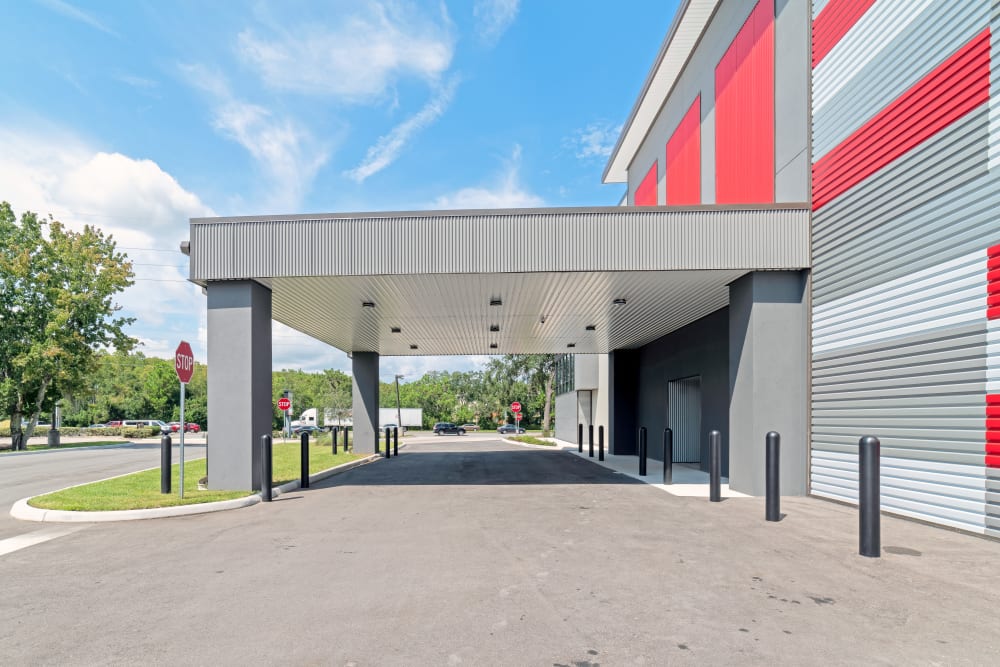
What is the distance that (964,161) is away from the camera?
7.97m

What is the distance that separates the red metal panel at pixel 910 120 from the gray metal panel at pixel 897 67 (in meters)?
0.15

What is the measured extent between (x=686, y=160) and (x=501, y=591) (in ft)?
55.9

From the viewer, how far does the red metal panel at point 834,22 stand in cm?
1018

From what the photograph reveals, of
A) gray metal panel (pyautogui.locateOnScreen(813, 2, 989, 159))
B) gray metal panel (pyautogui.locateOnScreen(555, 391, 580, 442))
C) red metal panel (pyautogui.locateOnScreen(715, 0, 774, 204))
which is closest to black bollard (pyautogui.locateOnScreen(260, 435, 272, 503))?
red metal panel (pyautogui.locateOnScreen(715, 0, 774, 204))

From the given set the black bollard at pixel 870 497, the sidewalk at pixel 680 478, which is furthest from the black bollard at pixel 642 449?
the black bollard at pixel 870 497

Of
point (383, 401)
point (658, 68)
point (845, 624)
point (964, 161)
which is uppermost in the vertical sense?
point (658, 68)

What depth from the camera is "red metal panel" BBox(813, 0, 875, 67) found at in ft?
33.4

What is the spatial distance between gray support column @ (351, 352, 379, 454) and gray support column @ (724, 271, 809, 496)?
16473 millimetres

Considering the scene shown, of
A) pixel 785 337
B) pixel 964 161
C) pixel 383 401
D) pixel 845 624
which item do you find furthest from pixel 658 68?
pixel 383 401

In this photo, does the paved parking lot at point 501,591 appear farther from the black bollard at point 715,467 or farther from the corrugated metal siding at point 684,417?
the corrugated metal siding at point 684,417

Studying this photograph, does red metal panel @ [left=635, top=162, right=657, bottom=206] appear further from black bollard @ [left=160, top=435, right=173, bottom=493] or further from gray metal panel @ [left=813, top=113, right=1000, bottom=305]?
black bollard @ [left=160, top=435, right=173, bottom=493]

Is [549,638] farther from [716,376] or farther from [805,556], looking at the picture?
[716,376]

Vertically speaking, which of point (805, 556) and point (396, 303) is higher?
point (396, 303)

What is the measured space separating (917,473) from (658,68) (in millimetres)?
15511
